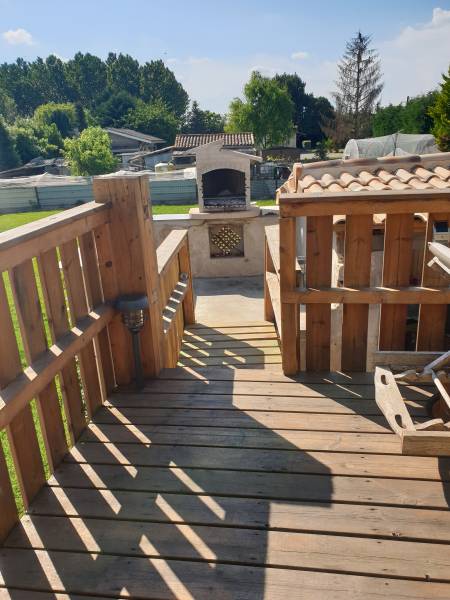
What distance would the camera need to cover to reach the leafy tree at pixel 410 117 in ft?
78.3

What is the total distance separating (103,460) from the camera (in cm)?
220

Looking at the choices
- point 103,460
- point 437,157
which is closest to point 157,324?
point 103,460

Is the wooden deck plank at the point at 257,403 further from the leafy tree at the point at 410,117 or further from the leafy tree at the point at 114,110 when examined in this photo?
the leafy tree at the point at 114,110

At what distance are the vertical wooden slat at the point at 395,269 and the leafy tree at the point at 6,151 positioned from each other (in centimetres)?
3977

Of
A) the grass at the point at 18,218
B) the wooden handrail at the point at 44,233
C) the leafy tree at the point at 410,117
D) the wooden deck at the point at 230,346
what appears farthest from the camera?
the leafy tree at the point at 410,117

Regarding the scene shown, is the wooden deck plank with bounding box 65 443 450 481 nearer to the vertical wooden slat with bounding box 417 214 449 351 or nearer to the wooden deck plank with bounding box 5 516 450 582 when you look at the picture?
the wooden deck plank with bounding box 5 516 450 582

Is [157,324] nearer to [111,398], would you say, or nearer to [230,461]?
[111,398]

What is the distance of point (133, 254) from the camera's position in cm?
273

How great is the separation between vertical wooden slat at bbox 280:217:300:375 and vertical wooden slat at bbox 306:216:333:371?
0.08m

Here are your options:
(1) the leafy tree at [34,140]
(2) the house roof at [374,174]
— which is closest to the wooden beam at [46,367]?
(2) the house roof at [374,174]

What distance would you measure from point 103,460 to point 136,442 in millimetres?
199

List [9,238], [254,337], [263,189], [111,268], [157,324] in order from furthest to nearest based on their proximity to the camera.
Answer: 1. [263,189]
2. [254,337]
3. [157,324]
4. [111,268]
5. [9,238]

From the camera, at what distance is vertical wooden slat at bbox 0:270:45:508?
67.9 inches

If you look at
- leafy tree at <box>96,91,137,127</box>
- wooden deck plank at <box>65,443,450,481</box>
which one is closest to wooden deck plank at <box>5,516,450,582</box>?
wooden deck plank at <box>65,443,450,481</box>
